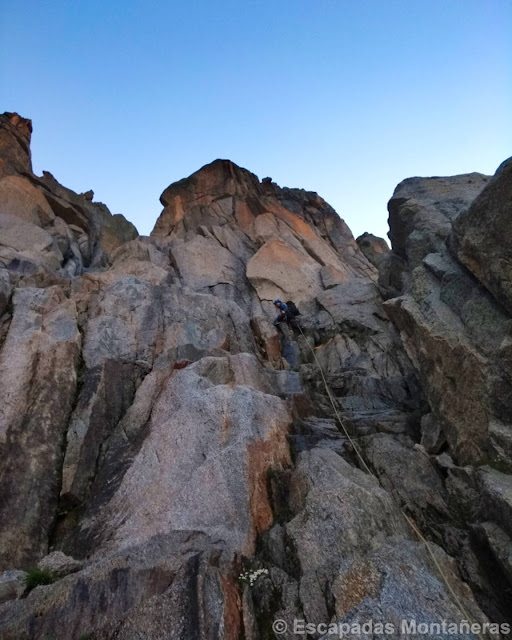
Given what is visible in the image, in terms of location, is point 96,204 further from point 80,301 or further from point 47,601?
point 47,601

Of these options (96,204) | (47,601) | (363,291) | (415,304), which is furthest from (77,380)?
(96,204)

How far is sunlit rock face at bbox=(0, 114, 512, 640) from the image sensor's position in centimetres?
680

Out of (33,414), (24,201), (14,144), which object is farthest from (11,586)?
(14,144)

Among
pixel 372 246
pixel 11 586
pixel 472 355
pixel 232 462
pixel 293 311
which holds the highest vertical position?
pixel 372 246

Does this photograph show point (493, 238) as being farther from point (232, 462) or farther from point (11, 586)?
point (11, 586)

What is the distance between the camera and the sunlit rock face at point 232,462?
6.80 metres

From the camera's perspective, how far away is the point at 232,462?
385 inches

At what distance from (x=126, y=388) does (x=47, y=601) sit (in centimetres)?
775

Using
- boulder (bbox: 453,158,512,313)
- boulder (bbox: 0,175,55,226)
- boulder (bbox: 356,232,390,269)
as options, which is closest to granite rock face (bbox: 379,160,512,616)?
boulder (bbox: 453,158,512,313)

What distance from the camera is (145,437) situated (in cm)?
1151

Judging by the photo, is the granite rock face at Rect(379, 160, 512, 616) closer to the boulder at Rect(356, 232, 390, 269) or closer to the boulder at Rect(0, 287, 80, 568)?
the boulder at Rect(0, 287, 80, 568)

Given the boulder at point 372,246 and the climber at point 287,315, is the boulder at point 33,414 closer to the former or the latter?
the climber at point 287,315

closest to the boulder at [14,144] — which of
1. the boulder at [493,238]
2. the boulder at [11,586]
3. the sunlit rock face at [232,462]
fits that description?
the sunlit rock face at [232,462]

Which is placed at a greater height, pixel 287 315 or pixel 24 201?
pixel 24 201
